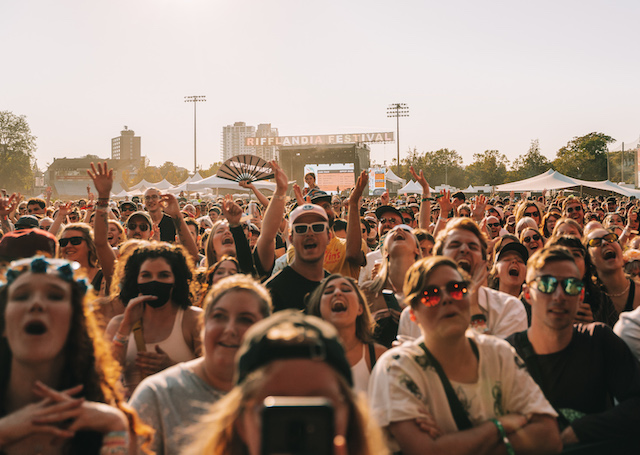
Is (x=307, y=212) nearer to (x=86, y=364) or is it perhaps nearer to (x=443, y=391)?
(x=443, y=391)

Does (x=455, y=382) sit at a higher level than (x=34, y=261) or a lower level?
lower

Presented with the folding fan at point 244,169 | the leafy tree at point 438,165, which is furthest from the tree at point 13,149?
the folding fan at point 244,169

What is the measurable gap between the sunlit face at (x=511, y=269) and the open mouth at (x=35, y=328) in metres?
3.94

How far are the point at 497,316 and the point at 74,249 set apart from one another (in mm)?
3696

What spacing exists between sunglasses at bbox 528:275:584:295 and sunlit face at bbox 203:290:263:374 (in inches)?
66.9

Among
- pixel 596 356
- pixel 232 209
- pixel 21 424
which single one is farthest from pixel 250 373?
pixel 232 209

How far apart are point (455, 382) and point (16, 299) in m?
1.96

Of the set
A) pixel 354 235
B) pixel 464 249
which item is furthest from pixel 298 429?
pixel 354 235

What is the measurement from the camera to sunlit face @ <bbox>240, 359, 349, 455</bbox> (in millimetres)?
1243

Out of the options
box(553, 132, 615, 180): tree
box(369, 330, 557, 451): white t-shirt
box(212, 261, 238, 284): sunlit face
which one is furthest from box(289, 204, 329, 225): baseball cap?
box(553, 132, 615, 180): tree

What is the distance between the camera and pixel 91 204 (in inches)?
433

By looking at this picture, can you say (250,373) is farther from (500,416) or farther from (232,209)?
(232,209)

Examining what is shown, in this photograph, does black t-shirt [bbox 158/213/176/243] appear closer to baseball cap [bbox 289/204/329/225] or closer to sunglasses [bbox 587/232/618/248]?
baseball cap [bbox 289/204/329/225]

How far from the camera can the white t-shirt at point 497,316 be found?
12.8ft
